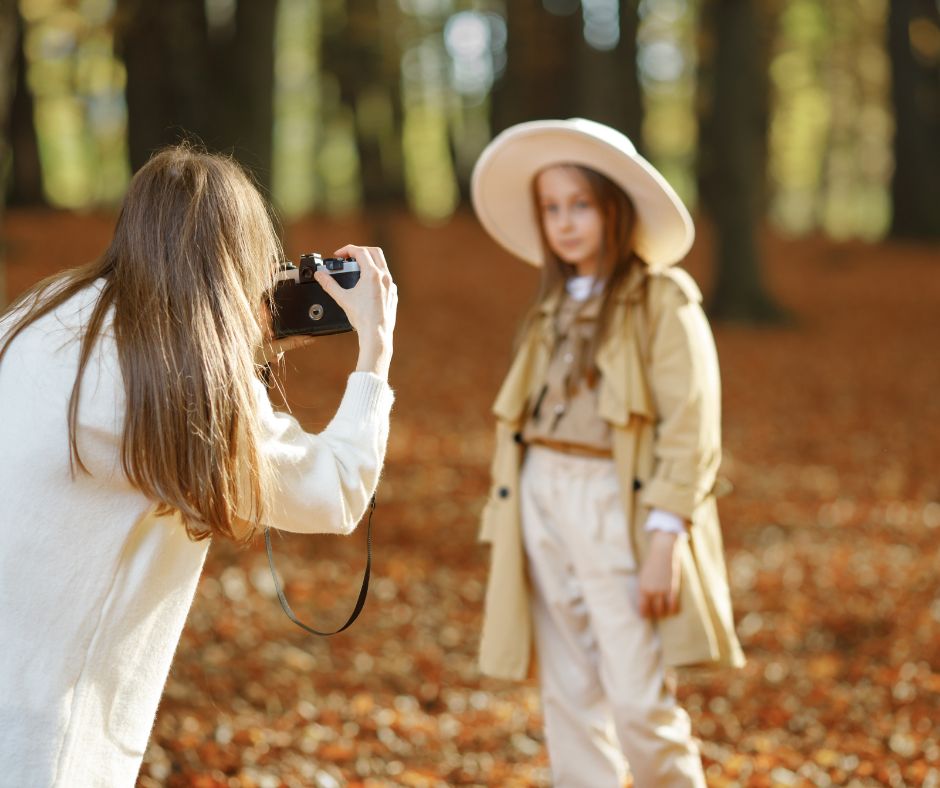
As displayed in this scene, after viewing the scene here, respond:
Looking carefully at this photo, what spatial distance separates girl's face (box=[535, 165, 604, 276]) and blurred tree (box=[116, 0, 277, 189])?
4891mm

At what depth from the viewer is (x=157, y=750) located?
13.2 ft

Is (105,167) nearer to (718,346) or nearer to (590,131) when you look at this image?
(718,346)

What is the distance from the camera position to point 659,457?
3.26 metres

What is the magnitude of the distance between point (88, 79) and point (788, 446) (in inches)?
810

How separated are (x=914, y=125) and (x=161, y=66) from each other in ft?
43.1

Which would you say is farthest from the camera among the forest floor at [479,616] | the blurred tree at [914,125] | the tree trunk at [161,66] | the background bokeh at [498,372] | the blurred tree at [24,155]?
the blurred tree at [914,125]

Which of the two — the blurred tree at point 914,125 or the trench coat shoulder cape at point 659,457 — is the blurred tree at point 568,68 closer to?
the blurred tree at point 914,125

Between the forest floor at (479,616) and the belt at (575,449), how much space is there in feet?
2.79

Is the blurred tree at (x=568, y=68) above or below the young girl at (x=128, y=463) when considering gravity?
above

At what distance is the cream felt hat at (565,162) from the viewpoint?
3.33 metres

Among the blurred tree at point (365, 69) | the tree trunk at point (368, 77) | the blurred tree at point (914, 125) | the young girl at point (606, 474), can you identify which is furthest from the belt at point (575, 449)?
the blurred tree at point (914, 125)

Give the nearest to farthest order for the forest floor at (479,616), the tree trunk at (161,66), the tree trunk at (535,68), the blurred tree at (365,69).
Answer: the forest floor at (479,616), the tree trunk at (161,66), the blurred tree at (365,69), the tree trunk at (535,68)

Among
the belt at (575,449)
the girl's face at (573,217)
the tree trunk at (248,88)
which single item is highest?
the tree trunk at (248,88)

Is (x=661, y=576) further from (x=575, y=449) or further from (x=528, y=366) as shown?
(x=528, y=366)
